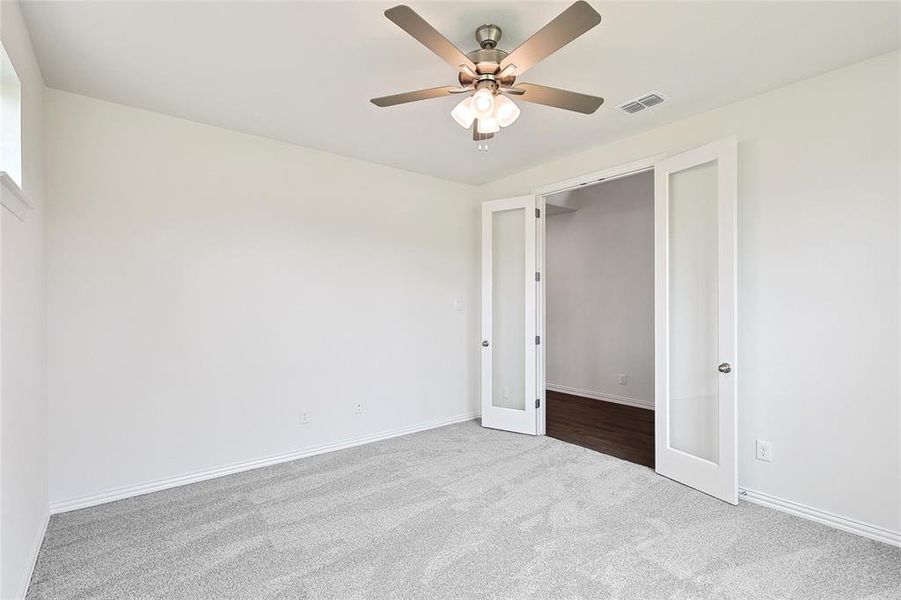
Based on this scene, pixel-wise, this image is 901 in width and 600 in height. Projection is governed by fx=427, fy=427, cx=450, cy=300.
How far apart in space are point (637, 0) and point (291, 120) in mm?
2306

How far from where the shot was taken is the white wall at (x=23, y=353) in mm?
1716

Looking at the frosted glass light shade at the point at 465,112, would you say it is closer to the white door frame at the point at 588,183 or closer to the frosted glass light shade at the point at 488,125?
the frosted glass light shade at the point at 488,125

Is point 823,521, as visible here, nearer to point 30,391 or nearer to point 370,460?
point 370,460

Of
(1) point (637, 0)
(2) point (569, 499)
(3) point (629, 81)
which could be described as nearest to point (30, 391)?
(2) point (569, 499)

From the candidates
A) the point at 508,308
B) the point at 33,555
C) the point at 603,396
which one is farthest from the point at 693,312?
the point at 33,555

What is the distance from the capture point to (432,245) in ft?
14.6

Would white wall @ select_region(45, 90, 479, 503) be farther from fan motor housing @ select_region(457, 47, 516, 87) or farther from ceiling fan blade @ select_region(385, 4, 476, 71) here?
ceiling fan blade @ select_region(385, 4, 476, 71)

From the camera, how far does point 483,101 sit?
1987 millimetres

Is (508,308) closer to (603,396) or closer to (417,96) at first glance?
(603,396)

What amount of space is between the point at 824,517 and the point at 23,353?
14.2ft

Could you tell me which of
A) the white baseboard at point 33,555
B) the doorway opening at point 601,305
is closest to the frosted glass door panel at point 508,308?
the doorway opening at point 601,305

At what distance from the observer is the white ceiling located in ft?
6.38

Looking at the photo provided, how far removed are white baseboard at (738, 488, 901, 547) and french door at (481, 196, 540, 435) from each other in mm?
1893

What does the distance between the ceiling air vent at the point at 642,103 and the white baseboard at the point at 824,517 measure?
2.61m
